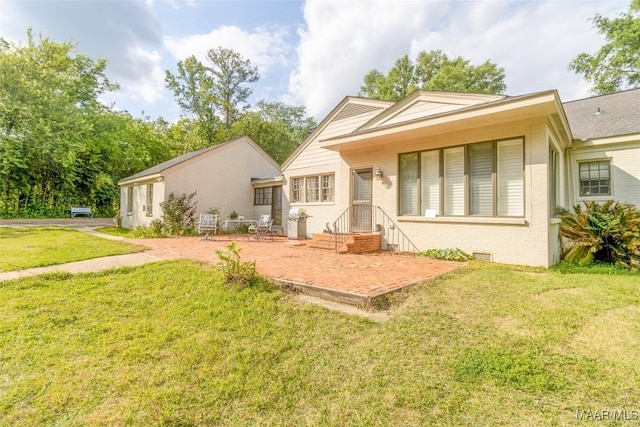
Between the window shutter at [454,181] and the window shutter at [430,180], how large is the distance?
0.21m

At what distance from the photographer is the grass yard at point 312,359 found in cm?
193

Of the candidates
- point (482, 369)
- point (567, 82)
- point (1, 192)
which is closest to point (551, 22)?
point (482, 369)

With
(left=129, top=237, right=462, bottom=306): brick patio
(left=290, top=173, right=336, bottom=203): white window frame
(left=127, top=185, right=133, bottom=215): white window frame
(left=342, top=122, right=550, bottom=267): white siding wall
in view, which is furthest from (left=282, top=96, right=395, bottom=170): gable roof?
(left=127, top=185, right=133, bottom=215): white window frame

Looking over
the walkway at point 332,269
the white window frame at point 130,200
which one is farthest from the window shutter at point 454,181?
the white window frame at point 130,200

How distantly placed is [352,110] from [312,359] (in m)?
9.76

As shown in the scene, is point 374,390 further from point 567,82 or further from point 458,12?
point 567,82

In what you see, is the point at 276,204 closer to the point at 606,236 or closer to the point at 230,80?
the point at 606,236

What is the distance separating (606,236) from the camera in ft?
20.5

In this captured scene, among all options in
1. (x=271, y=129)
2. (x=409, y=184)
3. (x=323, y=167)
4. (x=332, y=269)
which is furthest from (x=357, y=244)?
(x=271, y=129)

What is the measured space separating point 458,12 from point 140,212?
17.2 m

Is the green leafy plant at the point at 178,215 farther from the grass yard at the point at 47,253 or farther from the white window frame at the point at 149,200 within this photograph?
the grass yard at the point at 47,253

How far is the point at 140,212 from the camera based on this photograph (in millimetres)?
15445

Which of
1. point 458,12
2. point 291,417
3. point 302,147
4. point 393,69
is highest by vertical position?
point 393,69

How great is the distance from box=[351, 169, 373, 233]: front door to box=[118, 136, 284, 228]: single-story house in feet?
17.3
